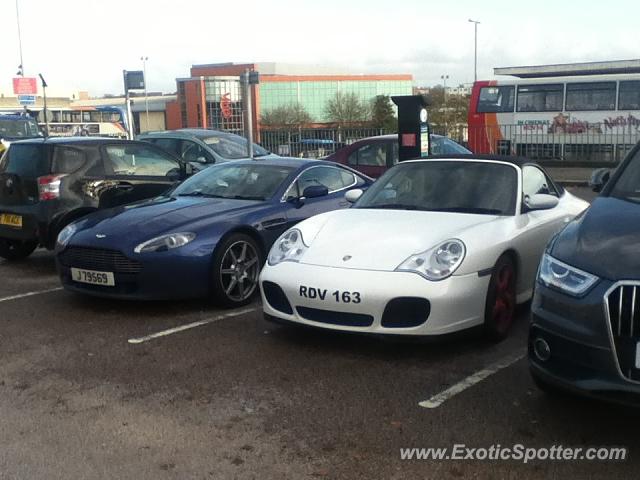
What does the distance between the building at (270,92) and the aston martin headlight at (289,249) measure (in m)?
87.0

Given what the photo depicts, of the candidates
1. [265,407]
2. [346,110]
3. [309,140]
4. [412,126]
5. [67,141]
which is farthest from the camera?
[346,110]

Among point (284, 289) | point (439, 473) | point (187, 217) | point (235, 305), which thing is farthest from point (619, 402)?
point (187, 217)

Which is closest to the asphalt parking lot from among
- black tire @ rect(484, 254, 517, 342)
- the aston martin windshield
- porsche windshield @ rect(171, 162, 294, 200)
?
black tire @ rect(484, 254, 517, 342)

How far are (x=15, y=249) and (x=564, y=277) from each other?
747 cm

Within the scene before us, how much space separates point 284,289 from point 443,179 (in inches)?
70.3

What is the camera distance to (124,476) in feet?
11.2

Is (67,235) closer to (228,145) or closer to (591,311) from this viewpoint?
(591,311)

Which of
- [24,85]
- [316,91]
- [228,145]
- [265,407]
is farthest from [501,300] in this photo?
[316,91]

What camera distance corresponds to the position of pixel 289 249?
5.44 metres

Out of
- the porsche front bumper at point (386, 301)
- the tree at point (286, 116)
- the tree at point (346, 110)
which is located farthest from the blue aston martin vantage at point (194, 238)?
the tree at point (286, 116)

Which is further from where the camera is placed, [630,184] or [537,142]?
[537,142]

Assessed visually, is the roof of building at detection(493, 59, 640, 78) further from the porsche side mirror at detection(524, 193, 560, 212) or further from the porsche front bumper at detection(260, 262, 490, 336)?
the porsche front bumper at detection(260, 262, 490, 336)

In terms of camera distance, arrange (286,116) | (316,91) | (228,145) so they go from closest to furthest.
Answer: (228,145) < (286,116) < (316,91)

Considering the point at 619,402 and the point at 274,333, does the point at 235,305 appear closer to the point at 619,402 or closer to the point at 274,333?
→ the point at 274,333
